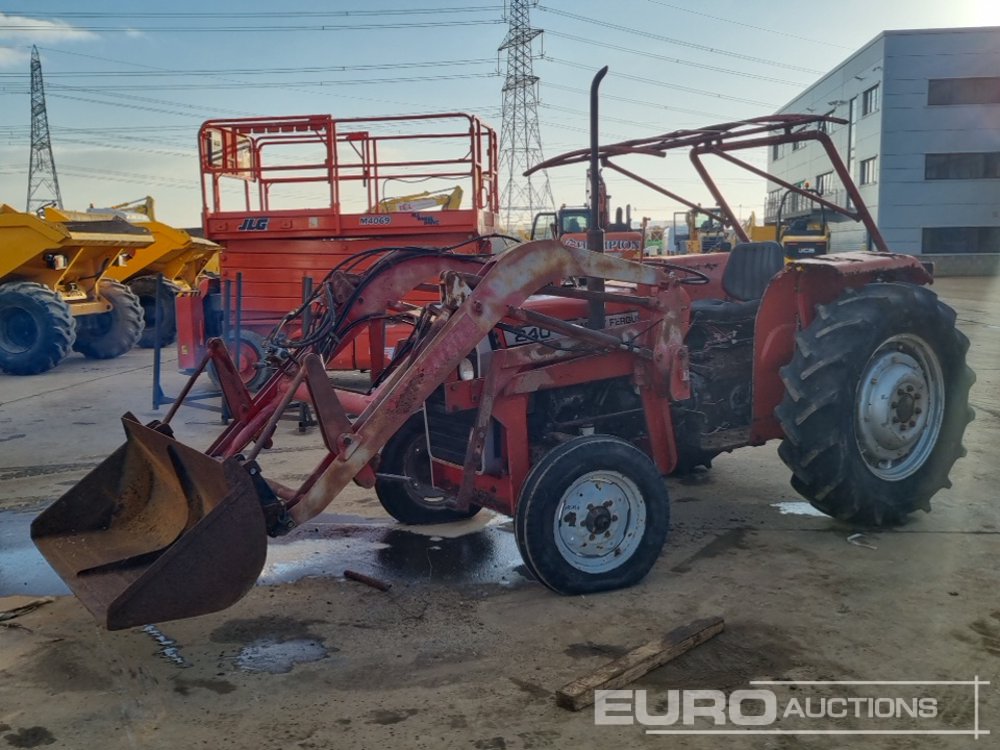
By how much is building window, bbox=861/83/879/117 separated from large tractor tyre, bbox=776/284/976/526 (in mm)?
36587

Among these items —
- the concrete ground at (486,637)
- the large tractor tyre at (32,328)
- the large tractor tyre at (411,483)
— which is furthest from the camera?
the large tractor tyre at (32,328)

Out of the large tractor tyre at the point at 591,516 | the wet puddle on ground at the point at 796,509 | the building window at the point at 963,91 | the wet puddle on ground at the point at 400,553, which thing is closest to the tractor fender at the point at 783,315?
the wet puddle on ground at the point at 796,509

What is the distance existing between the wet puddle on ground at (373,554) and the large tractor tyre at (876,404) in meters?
1.62

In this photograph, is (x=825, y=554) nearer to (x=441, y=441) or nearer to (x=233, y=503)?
(x=441, y=441)

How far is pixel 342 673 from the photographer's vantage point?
11.4 feet

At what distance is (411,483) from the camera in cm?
477

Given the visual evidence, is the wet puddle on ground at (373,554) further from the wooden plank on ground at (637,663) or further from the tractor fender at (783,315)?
the tractor fender at (783,315)

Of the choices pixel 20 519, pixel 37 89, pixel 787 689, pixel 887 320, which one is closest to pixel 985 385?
pixel 887 320

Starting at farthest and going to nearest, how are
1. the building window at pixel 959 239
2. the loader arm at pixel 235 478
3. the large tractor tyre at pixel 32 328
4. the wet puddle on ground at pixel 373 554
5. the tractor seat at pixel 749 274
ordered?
1. the building window at pixel 959 239
2. the large tractor tyre at pixel 32 328
3. the tractor seat at pixel 749 274
4. the wet puddle on ground at pixel 373 554
5. the loader arm at pixel 235 478

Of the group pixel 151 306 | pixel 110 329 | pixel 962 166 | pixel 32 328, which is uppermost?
pixel 962 166

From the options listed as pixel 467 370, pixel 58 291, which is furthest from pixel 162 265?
pixel 467 370

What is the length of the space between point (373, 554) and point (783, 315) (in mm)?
2596

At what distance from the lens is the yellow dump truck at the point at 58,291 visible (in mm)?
12648

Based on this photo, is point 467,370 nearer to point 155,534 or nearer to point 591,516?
point 591,516
